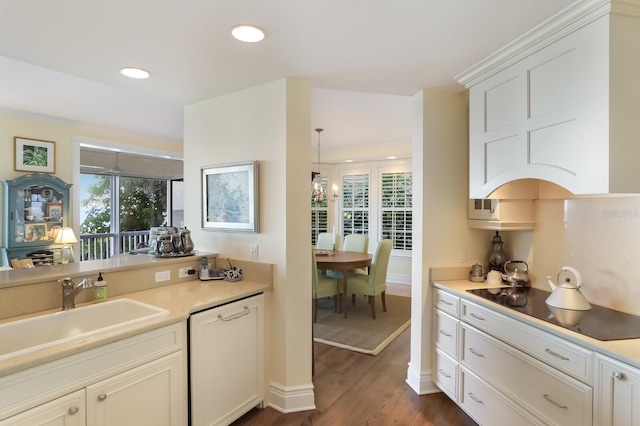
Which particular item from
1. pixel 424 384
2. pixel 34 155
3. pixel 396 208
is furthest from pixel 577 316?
pixel 34 155

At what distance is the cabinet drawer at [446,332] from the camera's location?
2291 mm

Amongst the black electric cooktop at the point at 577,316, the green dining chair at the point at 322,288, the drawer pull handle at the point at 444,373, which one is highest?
the black electric cooktop at the point at 577,316

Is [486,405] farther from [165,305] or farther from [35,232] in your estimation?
[35,232]

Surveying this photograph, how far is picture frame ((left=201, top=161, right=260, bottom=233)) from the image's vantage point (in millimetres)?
2492

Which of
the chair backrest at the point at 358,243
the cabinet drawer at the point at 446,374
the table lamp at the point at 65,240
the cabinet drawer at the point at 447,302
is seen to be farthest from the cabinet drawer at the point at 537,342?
the table lamp at the point at 65,240

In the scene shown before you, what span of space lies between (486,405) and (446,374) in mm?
405

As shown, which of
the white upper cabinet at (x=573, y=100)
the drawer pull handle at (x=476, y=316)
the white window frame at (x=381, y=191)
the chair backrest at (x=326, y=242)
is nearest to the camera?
the white upper cabinet at (x=573, y=100)

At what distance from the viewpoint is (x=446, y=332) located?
7.83 feet

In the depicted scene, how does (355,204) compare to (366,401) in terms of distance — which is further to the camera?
(355,204)

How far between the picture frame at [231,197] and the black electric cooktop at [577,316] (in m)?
1.70

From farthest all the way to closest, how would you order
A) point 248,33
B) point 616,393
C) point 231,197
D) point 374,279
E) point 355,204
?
point 355,204, point 374,279, point 231,197, point 248,33, point 616,393

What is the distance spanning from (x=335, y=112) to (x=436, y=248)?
2132 mm

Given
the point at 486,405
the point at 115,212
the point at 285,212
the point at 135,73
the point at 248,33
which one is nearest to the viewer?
the point at 248,33

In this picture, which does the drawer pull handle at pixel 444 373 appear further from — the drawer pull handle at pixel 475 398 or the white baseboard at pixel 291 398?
the white baseboard at pixel 291 398
